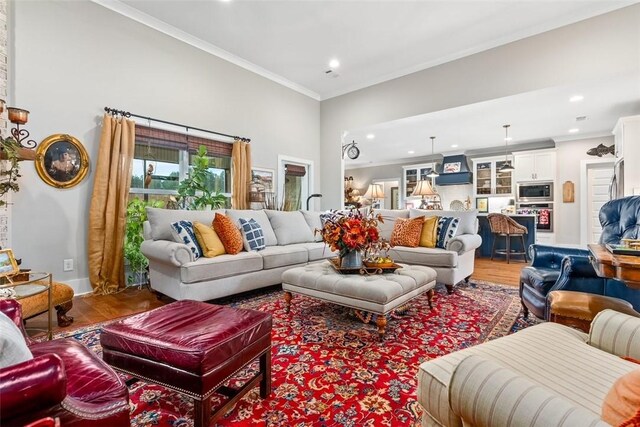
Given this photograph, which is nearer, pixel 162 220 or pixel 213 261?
pixel 213 261

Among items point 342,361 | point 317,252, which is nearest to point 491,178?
point 317,252

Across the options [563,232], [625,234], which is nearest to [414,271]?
[625,234]

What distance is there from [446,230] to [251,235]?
2440 mm

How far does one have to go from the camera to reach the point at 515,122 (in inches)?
247

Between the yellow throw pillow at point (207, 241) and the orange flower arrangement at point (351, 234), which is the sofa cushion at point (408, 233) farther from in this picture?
the yellow throw pillow at point (207, 241)

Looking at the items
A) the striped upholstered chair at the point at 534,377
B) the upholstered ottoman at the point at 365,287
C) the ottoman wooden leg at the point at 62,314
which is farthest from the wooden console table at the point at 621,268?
the ottoman wooden leg at the point at 62,314

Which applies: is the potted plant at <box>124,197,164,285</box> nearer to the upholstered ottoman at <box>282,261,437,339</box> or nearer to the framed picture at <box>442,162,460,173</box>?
the upholstered ottoman at <box>282,261,437,339</box>

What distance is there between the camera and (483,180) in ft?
28.6

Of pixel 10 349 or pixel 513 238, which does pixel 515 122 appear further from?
pixel 10 349

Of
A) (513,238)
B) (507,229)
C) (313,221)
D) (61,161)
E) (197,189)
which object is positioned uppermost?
(61,161)

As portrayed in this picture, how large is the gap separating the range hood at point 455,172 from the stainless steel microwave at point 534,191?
50.7 inches

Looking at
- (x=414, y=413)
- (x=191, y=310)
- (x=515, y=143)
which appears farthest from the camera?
(x=515, y=143)

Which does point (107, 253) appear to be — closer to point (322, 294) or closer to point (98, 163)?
point (98, 163)

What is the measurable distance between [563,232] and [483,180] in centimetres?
230
